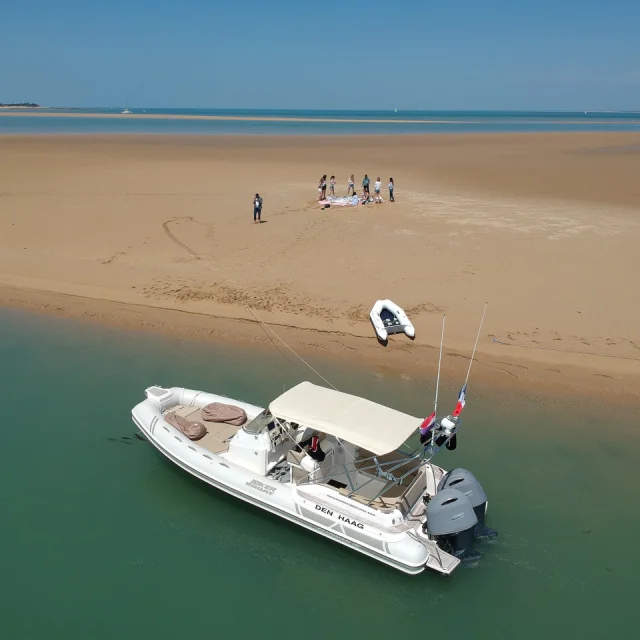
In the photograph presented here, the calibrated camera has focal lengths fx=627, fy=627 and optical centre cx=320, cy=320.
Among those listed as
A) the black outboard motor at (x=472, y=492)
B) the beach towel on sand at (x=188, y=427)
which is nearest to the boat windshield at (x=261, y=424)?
the beach towel on sand at (x=188, y=427)

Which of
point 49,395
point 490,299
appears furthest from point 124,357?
point 490,299

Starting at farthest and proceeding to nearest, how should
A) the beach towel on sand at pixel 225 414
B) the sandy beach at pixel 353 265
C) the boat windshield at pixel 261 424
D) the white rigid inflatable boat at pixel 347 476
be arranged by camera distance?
the sandy beach at pixel 353 265
the beach towel on sand at pixel 225 414
the boat windshield at pixel 261 424
the white rigid inflatable boat at pixel 347 476

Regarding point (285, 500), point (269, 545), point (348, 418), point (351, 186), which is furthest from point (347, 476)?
point (351, 186)

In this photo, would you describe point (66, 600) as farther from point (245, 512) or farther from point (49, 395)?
point (49, 395)

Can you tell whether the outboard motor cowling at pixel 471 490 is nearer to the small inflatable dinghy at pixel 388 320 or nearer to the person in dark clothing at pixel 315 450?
the person in dark clothing at pixel 315 450

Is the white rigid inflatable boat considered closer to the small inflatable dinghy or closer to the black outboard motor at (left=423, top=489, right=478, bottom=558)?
the black outboard motor at (left=423, top=489, right=478, bottom=558)

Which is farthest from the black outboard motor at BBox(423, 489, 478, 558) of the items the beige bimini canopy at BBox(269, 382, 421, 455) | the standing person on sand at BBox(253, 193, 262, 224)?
the standing person on sand at BBox(253, 193, 262, 224)

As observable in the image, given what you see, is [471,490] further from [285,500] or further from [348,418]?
[285,500]
